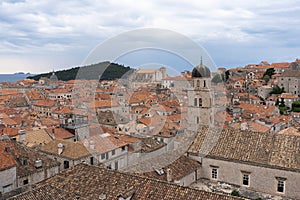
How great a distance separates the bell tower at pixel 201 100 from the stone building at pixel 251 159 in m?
6.21

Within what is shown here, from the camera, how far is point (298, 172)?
57.1 ft

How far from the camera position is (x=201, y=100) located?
93.8ft

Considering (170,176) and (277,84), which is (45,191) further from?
(277,84)

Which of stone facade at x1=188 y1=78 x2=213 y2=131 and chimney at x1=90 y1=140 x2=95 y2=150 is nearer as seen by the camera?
chimney at x1=90 y1=140 x2=95 y2=150

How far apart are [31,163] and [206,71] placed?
1658cm

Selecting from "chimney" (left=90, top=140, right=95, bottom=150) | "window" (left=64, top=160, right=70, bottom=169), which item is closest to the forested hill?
"chimney" (left=90, top=140, right=95, bottom=150)

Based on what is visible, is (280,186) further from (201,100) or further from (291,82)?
(291,82)

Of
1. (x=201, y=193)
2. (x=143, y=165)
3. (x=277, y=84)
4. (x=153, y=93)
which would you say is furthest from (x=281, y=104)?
(x=201, y=193)

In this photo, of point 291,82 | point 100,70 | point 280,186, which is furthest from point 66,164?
point 291,82

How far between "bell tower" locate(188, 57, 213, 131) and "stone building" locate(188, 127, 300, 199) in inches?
245

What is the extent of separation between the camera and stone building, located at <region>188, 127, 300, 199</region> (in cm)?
1793

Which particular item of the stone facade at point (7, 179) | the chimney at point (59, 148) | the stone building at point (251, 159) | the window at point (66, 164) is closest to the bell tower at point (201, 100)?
the stone building at point (251, 159)

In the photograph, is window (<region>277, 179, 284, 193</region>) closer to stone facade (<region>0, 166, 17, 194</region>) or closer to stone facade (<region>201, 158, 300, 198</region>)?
stone facade (<region>201, 158, 300, 198</region>)

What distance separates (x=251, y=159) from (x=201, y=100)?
33.9 feet
